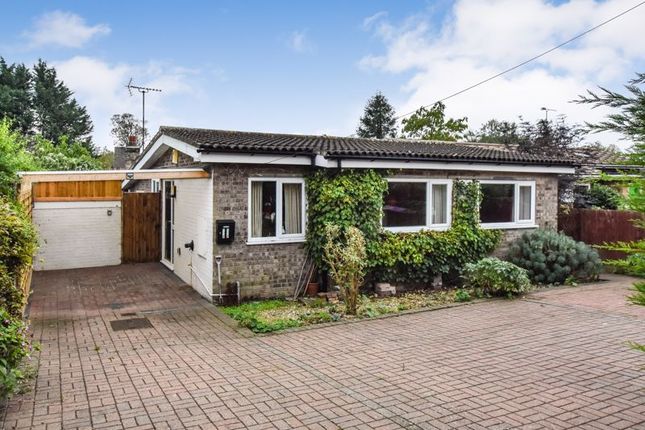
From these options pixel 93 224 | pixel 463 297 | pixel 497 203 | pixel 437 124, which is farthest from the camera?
pixel 437 124

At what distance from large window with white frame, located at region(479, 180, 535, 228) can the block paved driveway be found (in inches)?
160

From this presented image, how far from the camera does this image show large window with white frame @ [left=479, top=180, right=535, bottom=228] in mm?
13836

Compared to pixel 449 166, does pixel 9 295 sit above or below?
below

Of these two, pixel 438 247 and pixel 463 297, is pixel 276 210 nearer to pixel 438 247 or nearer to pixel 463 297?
pixel 438 247

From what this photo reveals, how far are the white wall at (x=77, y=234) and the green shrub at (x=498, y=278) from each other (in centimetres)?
1099

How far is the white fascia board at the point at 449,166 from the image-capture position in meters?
11.4

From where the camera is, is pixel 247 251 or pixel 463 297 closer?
pixel 247 251

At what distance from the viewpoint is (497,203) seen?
14008 millimetres

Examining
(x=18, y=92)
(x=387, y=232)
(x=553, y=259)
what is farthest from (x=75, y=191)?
(x=18, y=92)

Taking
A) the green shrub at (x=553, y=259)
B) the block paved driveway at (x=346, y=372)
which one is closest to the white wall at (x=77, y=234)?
the block paved driveway at (x=346, y=372)

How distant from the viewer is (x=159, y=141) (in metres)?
13.9

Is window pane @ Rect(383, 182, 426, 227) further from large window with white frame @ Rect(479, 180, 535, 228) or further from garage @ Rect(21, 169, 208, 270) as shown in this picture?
garage @ Rect(21, 169, 208, 270)

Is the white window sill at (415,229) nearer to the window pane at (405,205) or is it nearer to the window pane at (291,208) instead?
the window pane at (405,205)

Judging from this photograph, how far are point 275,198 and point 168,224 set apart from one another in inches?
219
